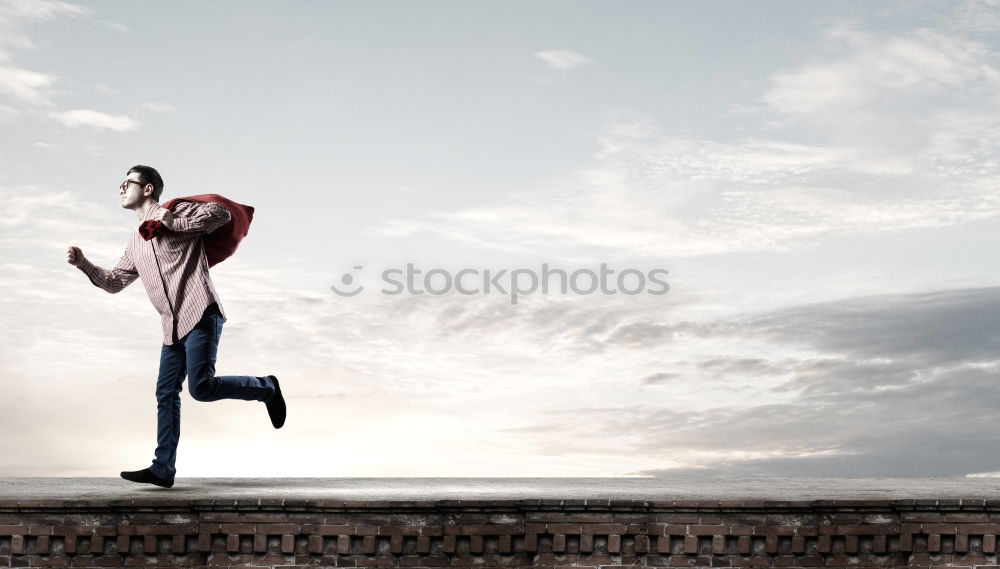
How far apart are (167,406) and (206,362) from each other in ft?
1.94

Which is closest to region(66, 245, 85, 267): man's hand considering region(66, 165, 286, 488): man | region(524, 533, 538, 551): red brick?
region(66, 165, 286, 488): man

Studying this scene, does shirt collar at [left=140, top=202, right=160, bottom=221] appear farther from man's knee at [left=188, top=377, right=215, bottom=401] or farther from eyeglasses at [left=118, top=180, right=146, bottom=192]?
man's knee at [left=188, top=377, right=215, bottom=401]

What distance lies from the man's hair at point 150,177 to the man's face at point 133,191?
0.13 feet

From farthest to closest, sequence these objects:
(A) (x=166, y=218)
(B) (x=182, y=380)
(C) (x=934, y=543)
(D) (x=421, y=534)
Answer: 1. (B) (x=182, y=380)
2. (A) (x=166, y=218)
3. (C) (x=934, y=543)
4. (D) (x=421, y=534)

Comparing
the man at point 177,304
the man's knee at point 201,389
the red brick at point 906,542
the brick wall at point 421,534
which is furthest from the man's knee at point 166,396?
the red brick at point 906,542

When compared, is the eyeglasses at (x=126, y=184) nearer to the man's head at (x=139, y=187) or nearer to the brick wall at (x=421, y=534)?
the man's head at (x=139, y=187)

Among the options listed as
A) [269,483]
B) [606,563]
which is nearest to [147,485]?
[269,483]

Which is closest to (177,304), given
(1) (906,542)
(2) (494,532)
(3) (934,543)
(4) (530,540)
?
(2) (494,532)

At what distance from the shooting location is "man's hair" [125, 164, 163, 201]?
35.5 feet

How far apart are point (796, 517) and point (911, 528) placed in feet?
3.35

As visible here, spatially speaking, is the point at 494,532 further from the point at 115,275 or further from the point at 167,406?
the point at 115,275

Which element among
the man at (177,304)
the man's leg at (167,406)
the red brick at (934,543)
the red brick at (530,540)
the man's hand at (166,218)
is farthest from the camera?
the man's leg at (167,406)

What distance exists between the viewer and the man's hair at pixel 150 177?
1082 cm

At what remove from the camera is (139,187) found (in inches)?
425
